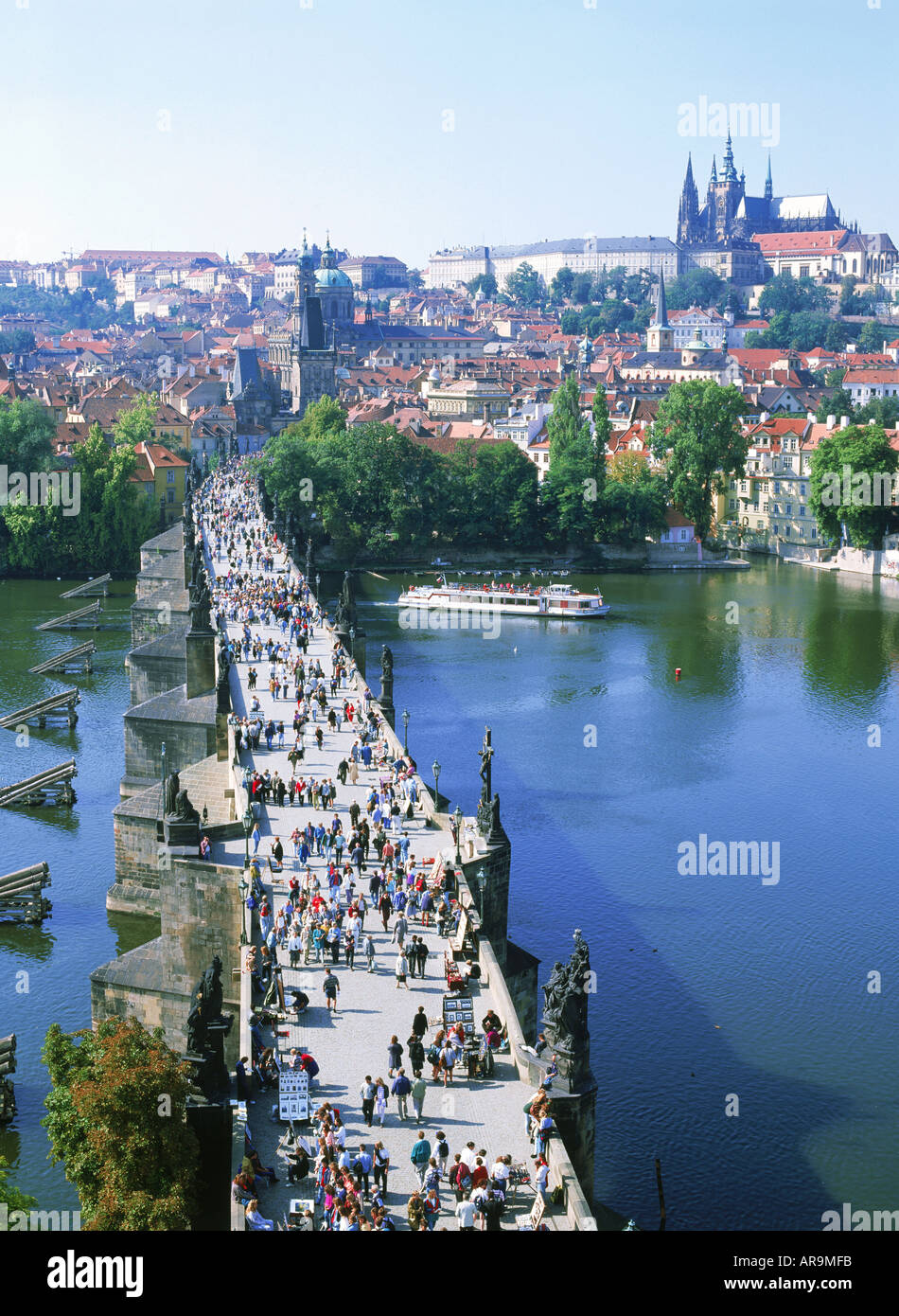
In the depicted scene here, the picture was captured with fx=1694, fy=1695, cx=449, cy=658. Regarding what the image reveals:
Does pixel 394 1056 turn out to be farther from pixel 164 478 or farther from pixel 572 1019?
pixel 164 478

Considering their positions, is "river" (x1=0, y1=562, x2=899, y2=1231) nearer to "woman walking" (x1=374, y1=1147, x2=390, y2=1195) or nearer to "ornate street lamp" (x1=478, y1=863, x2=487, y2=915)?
"ornate street lamp" (x1=478, y1=863, x2=487, y2=915)

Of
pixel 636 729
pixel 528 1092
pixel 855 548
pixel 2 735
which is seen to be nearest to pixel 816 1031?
pixel 528 1092

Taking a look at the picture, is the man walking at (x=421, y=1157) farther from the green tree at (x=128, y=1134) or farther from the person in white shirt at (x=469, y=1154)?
the green tree at (x=128, y=1134)

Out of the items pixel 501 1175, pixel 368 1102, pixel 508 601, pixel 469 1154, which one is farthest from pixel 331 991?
pixel 508 601

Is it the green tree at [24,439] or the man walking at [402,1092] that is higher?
the green tree at [24,439]

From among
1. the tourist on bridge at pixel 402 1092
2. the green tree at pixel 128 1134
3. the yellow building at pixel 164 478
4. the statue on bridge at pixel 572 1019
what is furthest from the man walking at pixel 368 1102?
the yellow building at pixel 164 478
